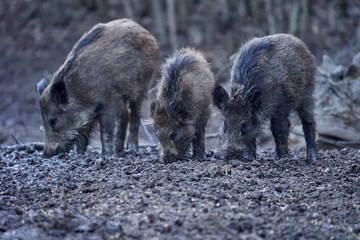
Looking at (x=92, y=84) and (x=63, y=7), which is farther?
(x=63, y=7)

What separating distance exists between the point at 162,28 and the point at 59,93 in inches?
351

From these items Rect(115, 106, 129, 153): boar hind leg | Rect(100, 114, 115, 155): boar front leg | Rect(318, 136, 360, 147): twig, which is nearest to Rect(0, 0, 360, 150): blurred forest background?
Rect(318, 136, 360, 147): twig

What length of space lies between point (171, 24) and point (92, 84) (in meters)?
7.78

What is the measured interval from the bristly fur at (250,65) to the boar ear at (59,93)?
2276 millimetres

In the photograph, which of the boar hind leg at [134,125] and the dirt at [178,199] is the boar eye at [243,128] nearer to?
the dirt at [178,199]

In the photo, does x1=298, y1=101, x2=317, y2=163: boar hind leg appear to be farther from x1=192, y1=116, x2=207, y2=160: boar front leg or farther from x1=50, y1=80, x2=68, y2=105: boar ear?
x1=50, y1=80, x2=68, y2=105: boar ear

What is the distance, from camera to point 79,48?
9.04 m

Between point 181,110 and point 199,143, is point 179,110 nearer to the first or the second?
point 181,110

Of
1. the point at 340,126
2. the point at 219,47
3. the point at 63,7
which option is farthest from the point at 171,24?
the point at 340,126

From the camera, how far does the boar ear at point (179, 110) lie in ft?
27.0

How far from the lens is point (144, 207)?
17.3 feet

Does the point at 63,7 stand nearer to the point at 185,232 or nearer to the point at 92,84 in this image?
the point at 92,84

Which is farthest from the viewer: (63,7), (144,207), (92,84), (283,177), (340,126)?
(63,7)

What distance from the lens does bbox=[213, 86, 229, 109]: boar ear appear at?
7.97 meters
